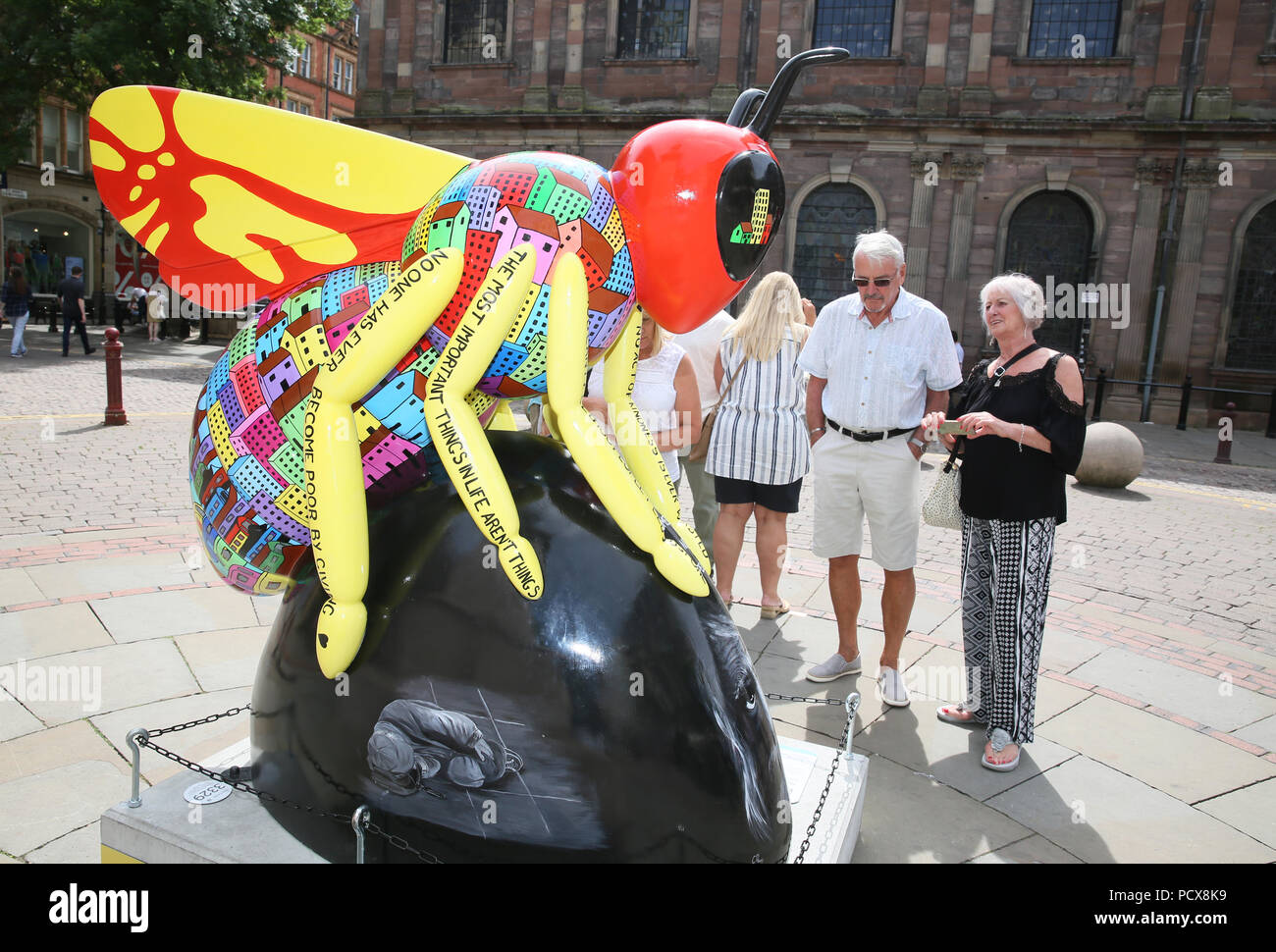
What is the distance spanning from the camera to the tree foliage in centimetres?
2162

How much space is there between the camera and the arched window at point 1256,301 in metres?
20.3

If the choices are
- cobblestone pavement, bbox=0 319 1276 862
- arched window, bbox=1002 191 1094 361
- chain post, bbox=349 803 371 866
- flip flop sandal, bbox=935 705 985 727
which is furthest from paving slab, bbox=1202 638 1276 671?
arched window, bbox=1002 191 1094 361

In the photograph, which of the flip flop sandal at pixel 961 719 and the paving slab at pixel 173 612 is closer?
the flip flop sandal at pixel 961 719

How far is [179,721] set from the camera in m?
3.95

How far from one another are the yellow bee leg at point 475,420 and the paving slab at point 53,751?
7.44 ft

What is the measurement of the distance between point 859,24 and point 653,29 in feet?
16.5

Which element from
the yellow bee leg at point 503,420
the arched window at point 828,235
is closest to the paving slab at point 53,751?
the yellow bee leg at point 503,420

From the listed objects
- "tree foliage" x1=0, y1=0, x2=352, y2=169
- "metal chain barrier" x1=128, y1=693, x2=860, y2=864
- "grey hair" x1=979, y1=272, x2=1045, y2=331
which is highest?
"tree foliage" x1=0, y1=0, x2=352, y2=169

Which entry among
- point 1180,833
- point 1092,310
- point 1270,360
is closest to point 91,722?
point 1180,833

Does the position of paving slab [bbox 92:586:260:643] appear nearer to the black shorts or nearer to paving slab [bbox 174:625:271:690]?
paving slab [bbox 174:625:271:690]

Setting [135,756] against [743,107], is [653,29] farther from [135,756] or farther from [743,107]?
[135,756]


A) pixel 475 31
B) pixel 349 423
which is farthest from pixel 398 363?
pixel 475 31

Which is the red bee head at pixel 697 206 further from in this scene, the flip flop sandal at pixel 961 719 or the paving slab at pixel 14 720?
the paving slab at pixel 14 720
